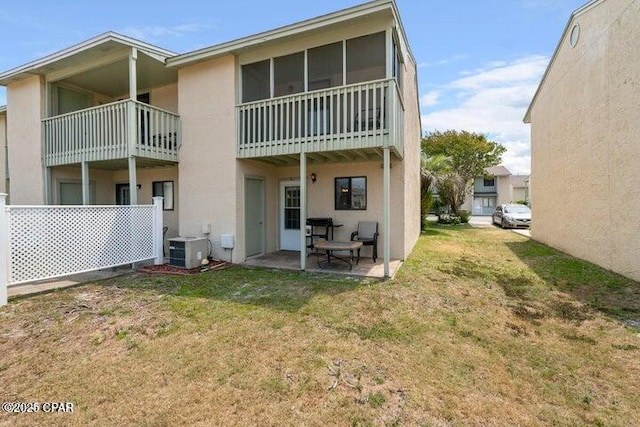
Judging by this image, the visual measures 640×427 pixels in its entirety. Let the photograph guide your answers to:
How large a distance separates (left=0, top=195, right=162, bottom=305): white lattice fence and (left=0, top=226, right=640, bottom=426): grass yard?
0.59m

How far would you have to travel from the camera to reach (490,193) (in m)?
40.7

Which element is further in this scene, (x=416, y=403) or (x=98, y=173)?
(x=98, y=173)

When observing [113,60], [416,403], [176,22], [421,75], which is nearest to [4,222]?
[113,60]

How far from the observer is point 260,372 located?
325 centimetres

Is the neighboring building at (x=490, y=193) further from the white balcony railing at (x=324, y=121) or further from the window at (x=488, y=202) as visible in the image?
the white balcony railing at (x=324, y=121)

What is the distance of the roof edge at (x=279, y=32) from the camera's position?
249 inches

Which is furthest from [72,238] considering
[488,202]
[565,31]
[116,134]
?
[488,202]

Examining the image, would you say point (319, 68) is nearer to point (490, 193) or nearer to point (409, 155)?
point (409, 155)

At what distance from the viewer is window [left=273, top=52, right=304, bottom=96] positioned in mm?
8252

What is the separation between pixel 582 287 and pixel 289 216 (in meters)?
7.58

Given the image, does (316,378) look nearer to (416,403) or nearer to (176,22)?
(416,403)

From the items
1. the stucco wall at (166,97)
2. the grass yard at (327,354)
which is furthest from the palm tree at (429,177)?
the stucco wall at (166,97)

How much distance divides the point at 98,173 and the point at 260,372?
11657mm

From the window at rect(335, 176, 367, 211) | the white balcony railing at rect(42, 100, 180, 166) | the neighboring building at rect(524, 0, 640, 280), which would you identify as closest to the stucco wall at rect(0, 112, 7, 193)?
the white balcony railing at rect(42, 100, 180, 166)
